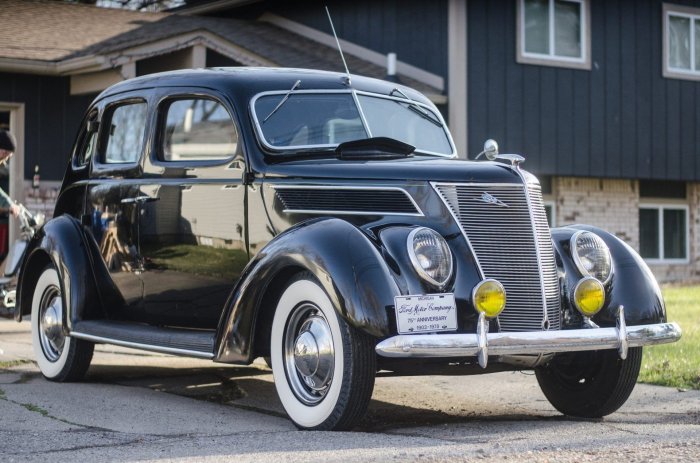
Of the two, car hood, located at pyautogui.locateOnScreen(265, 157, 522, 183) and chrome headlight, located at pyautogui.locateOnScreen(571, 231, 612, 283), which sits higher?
car hood, located at pyautogui.locateOnScreen(265, 157, 522, 183)

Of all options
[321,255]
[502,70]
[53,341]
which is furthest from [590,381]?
[502,70]

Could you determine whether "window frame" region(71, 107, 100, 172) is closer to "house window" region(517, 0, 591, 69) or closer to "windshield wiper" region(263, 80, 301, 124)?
"windshield wiper" region(263, 80, 301, 124)

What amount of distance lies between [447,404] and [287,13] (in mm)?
13015

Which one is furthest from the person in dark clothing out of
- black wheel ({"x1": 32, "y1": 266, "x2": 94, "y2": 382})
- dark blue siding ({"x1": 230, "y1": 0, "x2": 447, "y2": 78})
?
dark blue siding ({"x1": 230, "y1": 0, "x2": 447, "y2": 78})

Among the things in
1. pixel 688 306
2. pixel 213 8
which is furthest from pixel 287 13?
pixel 688 306

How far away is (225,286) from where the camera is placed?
21.2 feet

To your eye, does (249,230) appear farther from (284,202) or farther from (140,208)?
(140,208)

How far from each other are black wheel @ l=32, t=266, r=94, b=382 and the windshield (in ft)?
6.44

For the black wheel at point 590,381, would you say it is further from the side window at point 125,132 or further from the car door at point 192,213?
the side window at point 125,132

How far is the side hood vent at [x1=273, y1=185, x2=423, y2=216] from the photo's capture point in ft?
18.4

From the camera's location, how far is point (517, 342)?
204 inches

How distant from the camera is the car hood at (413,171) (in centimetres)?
561

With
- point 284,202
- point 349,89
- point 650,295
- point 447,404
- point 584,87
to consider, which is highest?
point 584,87

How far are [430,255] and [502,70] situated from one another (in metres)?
11.9
